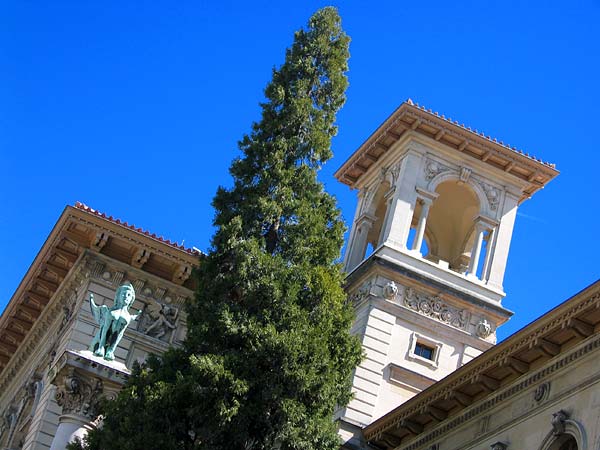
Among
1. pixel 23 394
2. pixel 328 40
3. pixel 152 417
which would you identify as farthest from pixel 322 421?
pixel 23 394

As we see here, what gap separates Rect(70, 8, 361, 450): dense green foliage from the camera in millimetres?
20328

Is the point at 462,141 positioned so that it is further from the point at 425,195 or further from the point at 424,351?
the point at 424,351

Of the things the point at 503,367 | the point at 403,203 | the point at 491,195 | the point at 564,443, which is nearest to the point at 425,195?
the point at 403,203

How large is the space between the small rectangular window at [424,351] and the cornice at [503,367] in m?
5.24

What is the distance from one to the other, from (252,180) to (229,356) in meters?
4.90

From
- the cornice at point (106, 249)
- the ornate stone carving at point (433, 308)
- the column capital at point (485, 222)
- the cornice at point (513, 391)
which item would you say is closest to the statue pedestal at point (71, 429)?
the cornice at point (513, 391)

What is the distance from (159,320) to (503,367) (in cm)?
1126

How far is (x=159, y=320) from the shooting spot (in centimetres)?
3072

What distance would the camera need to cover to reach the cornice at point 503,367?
66.9 ft

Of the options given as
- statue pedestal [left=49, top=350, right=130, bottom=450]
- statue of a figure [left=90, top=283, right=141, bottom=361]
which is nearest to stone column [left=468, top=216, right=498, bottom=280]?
statue of a figure [left=90, top=283, right=141, bottom=361]

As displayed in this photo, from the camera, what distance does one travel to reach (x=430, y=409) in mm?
24906

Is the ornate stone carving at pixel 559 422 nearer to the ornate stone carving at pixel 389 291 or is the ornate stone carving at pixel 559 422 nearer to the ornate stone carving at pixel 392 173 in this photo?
the ornate stone carving at pixel 389 291

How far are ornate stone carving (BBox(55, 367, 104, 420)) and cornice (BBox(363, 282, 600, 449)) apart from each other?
24.1ft

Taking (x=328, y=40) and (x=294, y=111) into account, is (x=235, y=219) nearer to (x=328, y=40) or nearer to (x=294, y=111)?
(x=294, y=111)
